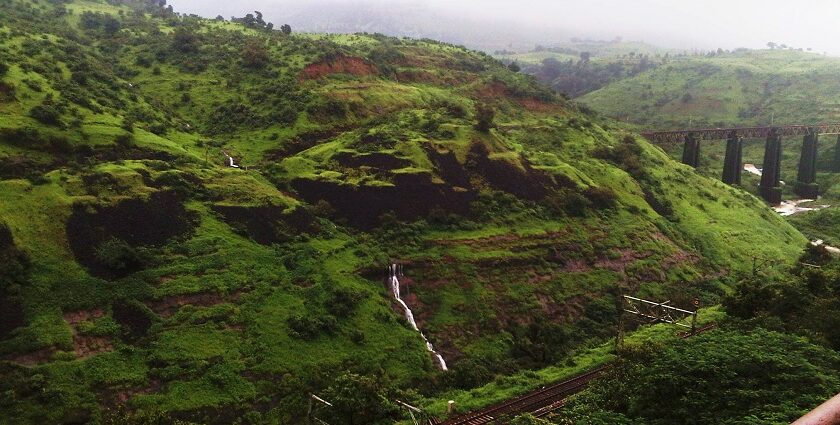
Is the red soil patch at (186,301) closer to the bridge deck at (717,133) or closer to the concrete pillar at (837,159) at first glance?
the bridge deck at (717,133)

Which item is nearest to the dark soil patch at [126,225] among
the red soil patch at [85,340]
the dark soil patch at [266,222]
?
the dark soil patch at [266,222]

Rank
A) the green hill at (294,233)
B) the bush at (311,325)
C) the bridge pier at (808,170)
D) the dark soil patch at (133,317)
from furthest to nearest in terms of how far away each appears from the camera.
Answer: the bridge pier at (808,170)
the bush at (311,325)
the dark soil patch at (133,317)
the green hill at (294,233)

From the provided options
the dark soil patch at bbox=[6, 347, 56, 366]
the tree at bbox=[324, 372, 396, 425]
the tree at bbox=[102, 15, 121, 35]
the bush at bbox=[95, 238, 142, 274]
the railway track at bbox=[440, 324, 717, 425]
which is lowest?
the railway track at bbox=[440, 324, 717, 425]

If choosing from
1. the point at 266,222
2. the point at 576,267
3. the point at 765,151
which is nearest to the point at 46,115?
the point at 266,222

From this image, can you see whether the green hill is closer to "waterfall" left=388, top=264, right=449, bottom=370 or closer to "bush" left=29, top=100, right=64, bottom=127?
"bush" left=29, top=100, right=64, bottom=127

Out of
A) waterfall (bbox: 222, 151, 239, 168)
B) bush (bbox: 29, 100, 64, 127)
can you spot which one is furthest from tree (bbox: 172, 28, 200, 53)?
bush (bbox: 29, 100, 64, 127)

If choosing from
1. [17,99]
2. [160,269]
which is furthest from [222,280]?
[17,99]

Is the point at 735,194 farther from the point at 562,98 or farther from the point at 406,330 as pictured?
the point at 406,330
